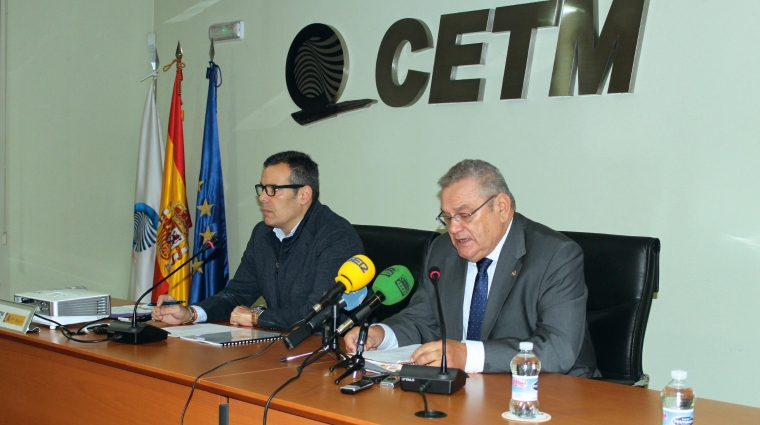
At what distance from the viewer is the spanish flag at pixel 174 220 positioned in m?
4.68

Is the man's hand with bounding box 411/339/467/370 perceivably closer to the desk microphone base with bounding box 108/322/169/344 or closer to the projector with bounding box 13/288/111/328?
the desk microphone base with bounding box 108/322/169/344

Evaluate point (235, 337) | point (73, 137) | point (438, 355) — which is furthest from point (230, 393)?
point (73, 137)

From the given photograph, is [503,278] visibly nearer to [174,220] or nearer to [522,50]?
[522,50]

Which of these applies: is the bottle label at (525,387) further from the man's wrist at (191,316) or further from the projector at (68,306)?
the projector at (68,306)

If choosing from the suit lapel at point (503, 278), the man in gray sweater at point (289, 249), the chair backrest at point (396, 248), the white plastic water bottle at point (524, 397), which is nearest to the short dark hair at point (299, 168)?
the man in gray sweater at point (289, 249)

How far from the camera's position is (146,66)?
5160 millimetres

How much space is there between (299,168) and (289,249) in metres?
0.35

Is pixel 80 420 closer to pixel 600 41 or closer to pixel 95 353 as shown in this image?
pixel 95 353

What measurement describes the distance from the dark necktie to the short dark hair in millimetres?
1041

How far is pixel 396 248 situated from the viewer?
3.01 meters

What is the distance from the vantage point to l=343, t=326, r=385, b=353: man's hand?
2252mm

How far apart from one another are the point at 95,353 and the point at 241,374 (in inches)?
22.2

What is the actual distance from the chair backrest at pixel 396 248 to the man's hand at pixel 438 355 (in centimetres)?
76

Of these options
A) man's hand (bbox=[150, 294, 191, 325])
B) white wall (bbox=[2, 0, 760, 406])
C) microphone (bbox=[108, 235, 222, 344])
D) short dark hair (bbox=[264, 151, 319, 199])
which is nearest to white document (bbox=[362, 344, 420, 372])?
microphone (bbox=[108, 235, 222, 344])
